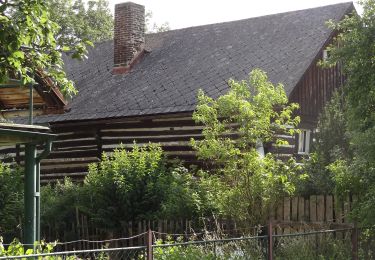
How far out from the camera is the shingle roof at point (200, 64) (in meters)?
21.0

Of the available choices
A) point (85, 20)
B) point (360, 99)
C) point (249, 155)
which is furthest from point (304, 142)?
point (85, 20)

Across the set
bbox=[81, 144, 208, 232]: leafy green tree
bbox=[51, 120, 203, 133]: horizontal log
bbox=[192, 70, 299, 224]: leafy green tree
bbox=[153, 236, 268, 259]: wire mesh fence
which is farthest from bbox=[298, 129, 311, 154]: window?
bbox=[153, 236, 268, 259]: wire mesh fence

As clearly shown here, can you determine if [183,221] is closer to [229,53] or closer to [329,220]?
[329,220]

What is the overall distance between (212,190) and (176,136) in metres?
6.37

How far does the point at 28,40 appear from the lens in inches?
359

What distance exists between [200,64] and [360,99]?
10.5 metres

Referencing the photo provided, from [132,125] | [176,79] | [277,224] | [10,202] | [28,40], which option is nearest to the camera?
[28,40]

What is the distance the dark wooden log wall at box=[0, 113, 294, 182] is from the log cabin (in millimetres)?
31

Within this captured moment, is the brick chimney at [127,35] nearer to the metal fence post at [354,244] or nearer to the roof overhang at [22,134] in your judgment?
the roof overhang at [22,134]

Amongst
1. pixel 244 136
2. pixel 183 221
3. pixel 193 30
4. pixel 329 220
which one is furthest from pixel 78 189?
pixel 193 30

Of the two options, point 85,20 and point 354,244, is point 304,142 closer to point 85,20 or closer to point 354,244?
point 354,244

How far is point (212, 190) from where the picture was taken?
15.0 m

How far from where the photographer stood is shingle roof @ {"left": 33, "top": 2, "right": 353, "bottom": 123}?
2095cm

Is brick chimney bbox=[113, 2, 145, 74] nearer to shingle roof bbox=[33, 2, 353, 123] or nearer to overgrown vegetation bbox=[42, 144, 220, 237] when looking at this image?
shingle roof bbox=[33, 2, 353, 123]
